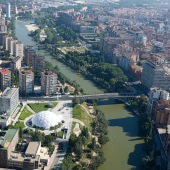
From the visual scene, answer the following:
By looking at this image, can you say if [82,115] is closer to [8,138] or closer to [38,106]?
[38,106]

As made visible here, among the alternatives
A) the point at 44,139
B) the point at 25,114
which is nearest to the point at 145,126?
the point at 44,139

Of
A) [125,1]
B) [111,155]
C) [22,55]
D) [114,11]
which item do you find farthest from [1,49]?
[125,1]

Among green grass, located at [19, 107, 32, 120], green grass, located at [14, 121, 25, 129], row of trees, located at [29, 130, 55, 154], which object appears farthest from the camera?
green grass, located at [19, 107, 32, 120]

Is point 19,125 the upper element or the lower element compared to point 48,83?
lower

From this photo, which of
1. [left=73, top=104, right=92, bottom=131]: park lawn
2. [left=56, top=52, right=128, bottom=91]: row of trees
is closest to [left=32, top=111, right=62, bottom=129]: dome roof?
[left=73, top=104, right=92, bottom=131]: park lawn

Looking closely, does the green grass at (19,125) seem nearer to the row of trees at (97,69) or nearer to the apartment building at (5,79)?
the apartment building at (5,79)

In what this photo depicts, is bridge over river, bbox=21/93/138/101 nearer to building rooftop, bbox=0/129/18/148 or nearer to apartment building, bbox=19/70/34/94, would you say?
apartment building, bbox=19/70/34/94

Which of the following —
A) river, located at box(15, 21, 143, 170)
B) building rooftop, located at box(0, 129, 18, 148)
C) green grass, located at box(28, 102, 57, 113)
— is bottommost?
river, located at box(15, 21, 143, 170)

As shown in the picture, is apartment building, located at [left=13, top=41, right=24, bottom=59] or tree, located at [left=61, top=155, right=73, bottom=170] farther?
apartment building, located at [left=13, top=41, right=24, bottom=59]
